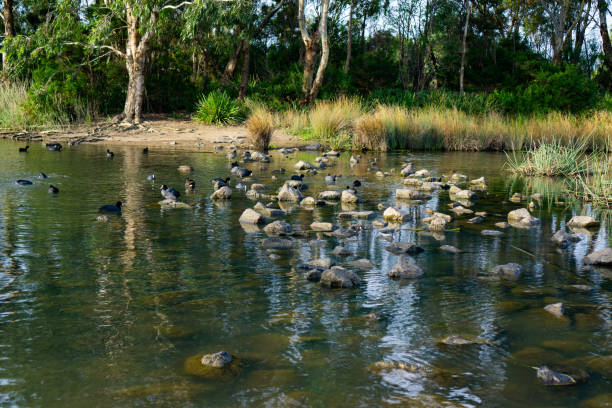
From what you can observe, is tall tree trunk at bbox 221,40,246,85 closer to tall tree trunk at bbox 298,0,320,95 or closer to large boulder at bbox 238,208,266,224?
tall tree trunk at bbox 298,0,320,95

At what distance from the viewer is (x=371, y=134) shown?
15.2 meters

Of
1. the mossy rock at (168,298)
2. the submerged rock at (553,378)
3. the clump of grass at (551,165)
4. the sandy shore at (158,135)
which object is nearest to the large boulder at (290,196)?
the mossy rock at (168,298)

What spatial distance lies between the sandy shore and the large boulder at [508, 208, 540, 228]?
9896 millimetres

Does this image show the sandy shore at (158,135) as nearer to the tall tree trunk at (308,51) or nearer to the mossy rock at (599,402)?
the tall tree trunk at (308,51)

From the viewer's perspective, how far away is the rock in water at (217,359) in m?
2.51

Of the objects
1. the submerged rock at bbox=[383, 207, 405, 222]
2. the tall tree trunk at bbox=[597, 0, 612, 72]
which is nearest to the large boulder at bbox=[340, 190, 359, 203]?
the submerged rock at bbox=[383, 207, 405, 222]

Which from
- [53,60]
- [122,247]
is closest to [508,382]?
[122,247]

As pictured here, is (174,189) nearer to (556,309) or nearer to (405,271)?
(405,271)

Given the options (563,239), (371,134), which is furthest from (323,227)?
(371,134)

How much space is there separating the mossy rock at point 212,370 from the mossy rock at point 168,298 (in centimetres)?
77

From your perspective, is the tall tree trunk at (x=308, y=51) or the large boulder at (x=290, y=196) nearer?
the large boulder at (x=290, y=196)

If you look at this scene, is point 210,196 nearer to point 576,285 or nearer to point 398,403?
point 576,285

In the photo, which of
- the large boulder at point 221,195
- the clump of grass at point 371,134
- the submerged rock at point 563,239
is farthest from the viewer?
the clump of grass at point 371,134

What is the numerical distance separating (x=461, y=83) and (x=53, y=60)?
763 inches
